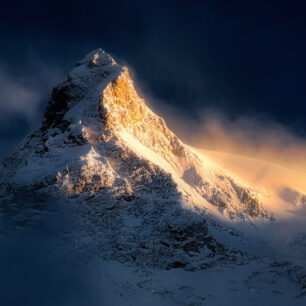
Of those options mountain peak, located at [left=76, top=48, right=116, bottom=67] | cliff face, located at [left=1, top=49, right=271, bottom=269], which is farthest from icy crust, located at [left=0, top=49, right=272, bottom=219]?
cliff face, located at [left=1, top=49, right=271, bottom=269]

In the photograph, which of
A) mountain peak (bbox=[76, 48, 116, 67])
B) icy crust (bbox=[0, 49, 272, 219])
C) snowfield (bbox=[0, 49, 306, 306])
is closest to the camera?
snowfield (bbox=[0, 49, 306, 306])

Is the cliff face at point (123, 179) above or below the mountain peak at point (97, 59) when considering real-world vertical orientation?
below

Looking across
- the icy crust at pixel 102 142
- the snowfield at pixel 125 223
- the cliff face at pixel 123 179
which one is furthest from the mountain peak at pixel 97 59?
the snowfield at pixel 125 223

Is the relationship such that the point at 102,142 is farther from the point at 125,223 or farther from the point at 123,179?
the point at 125,223

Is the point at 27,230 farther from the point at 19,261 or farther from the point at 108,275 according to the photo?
the point at 108,275

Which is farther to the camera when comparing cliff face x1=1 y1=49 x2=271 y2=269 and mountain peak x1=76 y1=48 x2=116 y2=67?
mountain peak x1=76 y1=48 x2=116 y2=67

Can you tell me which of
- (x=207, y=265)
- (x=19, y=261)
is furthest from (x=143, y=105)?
(x=19, y=261)

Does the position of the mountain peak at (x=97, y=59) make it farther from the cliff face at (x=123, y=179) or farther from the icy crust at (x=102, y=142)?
the cliff face at (x=123, y=179)

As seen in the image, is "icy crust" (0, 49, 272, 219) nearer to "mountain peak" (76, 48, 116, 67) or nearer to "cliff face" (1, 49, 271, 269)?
"mountain peak" (76, 48, 116, 67)

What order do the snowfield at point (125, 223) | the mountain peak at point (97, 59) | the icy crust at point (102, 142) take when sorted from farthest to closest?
the mountain peak at point (97, 59)
the icy crust at point (102, 142)
the snowfield at point (125, 223)

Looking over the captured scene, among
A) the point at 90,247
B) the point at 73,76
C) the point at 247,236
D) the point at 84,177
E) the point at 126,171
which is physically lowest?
the point at 90,247

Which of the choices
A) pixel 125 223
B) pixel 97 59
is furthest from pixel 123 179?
pixel 97 59
